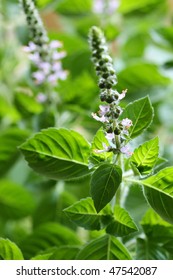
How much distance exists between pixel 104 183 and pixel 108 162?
2 cm

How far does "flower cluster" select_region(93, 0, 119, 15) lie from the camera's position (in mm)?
745

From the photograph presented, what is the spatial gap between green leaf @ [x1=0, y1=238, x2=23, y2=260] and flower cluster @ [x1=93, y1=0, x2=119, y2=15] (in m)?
0.42

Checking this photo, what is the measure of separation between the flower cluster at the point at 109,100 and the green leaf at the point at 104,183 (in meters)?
0.01

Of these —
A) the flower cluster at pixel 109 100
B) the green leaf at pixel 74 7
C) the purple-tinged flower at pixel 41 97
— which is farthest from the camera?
the green leaf at pixel 74 7

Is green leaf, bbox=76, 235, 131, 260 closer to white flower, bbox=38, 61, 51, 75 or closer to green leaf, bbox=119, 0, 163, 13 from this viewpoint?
white flower, bbox=38, 61, 51, 75

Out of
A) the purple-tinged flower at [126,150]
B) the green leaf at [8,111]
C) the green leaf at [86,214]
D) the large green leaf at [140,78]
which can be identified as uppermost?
the large green leaf at [140,78]

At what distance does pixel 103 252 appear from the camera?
17.5 inches

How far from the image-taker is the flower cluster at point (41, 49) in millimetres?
453

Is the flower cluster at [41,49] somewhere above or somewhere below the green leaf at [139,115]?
above

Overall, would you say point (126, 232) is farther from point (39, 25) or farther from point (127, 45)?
point (127, 45)

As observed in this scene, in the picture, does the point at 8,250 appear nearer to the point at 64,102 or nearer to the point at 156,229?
the point at 156,229

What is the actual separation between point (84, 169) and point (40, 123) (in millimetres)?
179

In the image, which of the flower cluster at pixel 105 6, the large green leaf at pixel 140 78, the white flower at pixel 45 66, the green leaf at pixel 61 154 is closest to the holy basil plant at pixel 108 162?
the green leaf at pixel 61 154

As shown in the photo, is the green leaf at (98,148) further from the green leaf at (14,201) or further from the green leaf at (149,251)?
the green leaf at (14,201)
